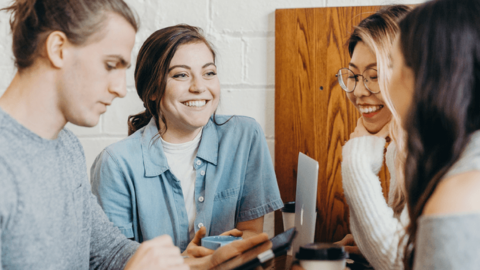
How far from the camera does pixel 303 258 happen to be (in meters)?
0.68

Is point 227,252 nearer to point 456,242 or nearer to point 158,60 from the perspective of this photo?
point 456,242

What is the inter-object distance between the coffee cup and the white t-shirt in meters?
0.67

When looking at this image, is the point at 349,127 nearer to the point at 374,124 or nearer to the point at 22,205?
the point at 374,124

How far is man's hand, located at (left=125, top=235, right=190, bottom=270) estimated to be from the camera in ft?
2.36

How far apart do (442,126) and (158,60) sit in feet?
2.89

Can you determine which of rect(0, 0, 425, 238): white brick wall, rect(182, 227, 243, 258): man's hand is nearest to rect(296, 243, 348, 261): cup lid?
rect(182, 227, 243, 258): man's hand

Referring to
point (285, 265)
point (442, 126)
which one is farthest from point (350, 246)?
point (442, 126)

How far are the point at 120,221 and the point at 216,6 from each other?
0.88 meters

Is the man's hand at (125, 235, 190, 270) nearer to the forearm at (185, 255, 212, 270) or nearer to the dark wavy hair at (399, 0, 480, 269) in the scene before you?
the forearm at (185, 255, 212, 270)

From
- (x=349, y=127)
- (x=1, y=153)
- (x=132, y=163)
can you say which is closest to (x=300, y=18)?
(x=349, y=127)

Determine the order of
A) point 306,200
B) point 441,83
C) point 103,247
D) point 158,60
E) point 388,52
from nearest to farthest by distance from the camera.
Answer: point 441,83
point 306,200
point 103,247
point 388,52
point 158,60

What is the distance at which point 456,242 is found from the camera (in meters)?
0.47

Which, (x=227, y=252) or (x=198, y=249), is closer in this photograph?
(x=227, y=252)

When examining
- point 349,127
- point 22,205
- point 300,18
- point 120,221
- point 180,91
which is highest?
point 300,18
